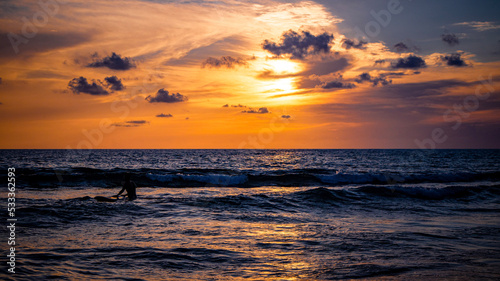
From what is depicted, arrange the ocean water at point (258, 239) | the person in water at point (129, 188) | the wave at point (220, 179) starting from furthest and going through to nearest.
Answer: the wave at point (220, 179) → the person in water at point (129, 188) → the ocean water at point (258, 239)

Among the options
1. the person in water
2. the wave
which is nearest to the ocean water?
the person in water

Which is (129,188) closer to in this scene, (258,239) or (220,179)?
(258,239)

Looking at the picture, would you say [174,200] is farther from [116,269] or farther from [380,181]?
[380,181]

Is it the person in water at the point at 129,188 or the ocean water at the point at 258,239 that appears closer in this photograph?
the ocean water at the point at 258,239

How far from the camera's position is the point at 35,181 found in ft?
99.1

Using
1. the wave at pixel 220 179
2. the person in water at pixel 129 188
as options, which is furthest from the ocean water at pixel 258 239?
the wave at pixel 220 179

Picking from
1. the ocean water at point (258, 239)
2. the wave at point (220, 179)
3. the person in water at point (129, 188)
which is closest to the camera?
the ocean water at point (258, 239)

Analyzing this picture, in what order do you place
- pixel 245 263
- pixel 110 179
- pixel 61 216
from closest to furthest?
pixel 245 263, pixel 61 216, pixel 110 179

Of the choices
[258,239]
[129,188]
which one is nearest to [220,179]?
[129,188]

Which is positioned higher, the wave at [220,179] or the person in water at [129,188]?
the person in water at [129,188]

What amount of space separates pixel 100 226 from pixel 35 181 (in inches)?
871

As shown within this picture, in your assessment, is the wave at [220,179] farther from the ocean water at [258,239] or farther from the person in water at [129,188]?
the ocean water at [258,239]

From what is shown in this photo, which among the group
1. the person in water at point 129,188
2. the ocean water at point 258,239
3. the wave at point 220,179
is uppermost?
the person in water at point 129,188

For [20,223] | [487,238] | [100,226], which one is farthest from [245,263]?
[20,223]
